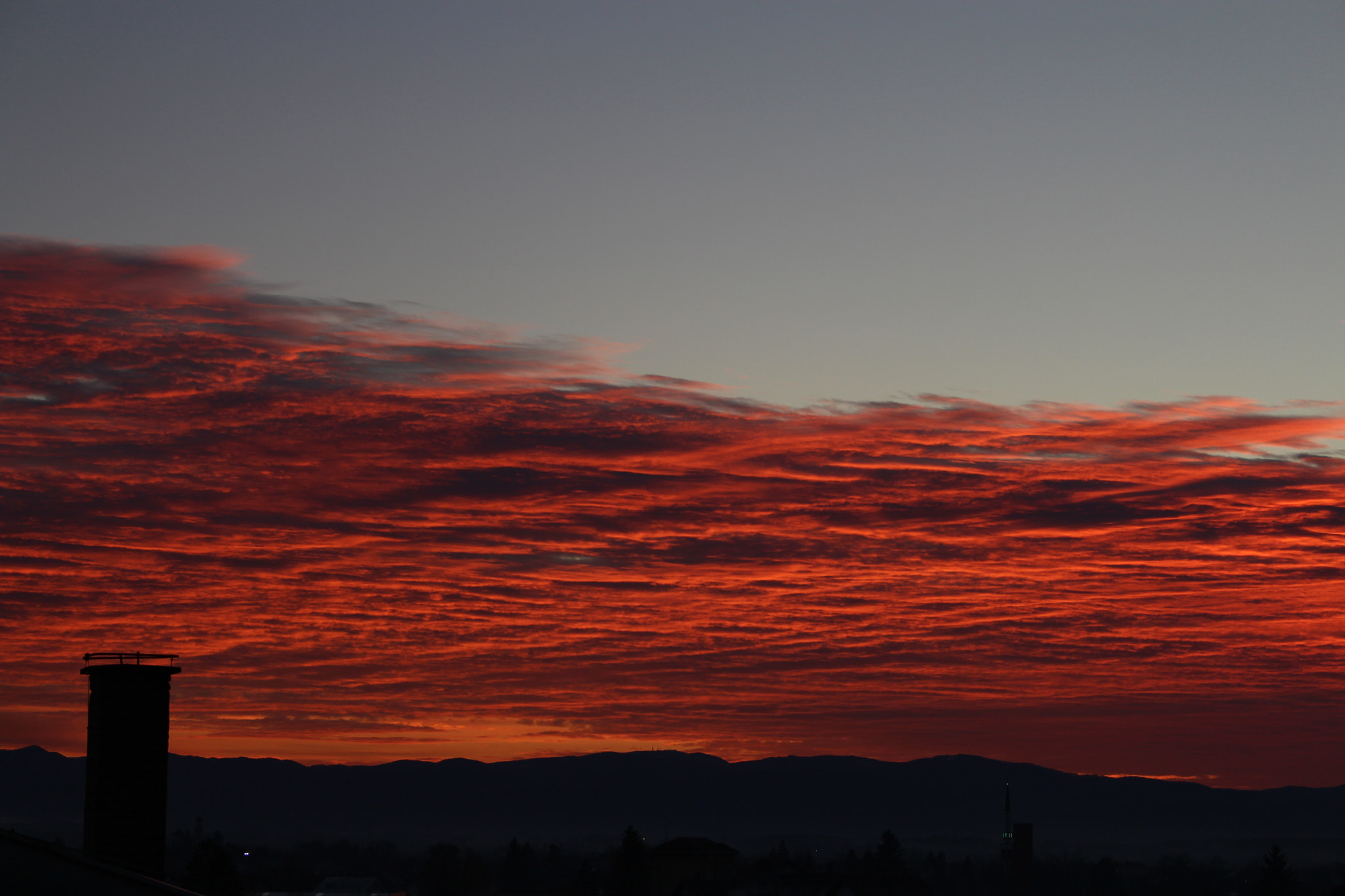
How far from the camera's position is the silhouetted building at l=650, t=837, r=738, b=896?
132 meters

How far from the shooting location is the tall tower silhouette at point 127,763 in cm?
2477

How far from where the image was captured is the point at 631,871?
140000 millimetres

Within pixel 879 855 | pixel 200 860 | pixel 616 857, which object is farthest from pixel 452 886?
pixel 200 860

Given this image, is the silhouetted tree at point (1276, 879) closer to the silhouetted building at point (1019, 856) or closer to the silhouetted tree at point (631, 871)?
the silhouetted building at point (1019, 856)

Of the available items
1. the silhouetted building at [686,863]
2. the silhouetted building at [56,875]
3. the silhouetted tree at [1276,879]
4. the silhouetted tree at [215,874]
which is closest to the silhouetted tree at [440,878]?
the silhouetted building at [686,863]

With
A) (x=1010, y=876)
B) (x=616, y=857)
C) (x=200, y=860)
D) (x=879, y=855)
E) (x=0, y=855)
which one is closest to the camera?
(x=0, y=855)

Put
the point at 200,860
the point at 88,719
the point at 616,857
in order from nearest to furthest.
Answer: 1. the point at 88,719
2. the point at 200,860
3. the point at 616,857

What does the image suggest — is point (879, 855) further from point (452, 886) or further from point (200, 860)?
point (200, 860)

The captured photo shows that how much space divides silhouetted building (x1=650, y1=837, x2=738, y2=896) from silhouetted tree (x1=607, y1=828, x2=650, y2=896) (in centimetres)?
171

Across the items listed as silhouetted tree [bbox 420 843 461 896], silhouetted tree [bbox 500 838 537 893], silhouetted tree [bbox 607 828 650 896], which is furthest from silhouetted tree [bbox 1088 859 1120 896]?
silhouetted tree [bbox 420 843 461 896]

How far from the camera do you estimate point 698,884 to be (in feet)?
377

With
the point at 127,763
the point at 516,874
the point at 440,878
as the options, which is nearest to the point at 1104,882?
the point at 516,874

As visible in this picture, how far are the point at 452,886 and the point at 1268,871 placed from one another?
9008 cm

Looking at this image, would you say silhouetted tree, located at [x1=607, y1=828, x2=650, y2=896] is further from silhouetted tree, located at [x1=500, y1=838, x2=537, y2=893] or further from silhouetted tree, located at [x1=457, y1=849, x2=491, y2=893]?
silhouetted tree, located at [x1=457, y1=849, x2=491, y2=893]
